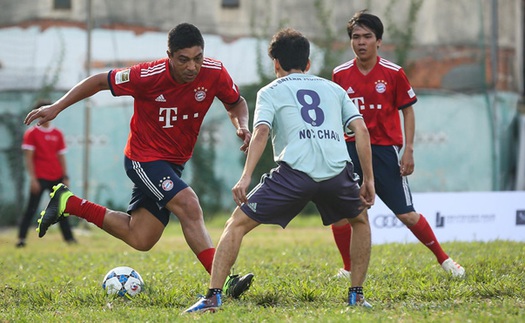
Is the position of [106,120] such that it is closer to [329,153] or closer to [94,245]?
[94,245]

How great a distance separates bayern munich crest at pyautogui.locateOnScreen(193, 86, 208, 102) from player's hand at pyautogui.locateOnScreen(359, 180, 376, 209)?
1.71 m

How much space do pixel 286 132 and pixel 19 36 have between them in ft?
40.2

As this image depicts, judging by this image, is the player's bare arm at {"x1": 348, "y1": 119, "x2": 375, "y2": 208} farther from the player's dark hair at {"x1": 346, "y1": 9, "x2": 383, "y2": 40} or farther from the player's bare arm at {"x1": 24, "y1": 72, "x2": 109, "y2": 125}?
the player's bare arm at {"x1": 24, "y1": 72, "x2": 109, "y2": 125}

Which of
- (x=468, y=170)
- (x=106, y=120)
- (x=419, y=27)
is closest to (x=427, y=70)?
(x=419, y=27)

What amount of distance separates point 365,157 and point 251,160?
0.81 metres

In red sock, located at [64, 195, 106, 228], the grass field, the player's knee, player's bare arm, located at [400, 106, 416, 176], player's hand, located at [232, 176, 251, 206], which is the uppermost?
player's bare arm, located at [400, 106, 416, 176]

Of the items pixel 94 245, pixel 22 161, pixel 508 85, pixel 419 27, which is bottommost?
pixel 94 245

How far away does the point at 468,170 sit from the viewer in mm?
18109

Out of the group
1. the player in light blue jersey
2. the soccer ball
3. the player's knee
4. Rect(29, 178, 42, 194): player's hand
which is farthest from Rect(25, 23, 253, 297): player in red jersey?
Rect(29, 178, 42, 194): player's hand

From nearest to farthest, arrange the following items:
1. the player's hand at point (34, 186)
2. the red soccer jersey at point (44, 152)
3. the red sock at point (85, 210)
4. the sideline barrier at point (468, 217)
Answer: the red sock at point (85, 210) → the sideline barrier at point (468, 217) → the player's hand at point (34, 186) → the red soccer jersey at point (44, 152)

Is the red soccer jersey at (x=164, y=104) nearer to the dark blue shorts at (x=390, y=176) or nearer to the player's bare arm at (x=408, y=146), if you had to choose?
the dark blue shorts at (x=390, y=176)

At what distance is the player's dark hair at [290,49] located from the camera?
226 inches

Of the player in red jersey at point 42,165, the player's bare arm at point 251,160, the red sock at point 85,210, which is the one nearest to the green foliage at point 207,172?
the player in red jersey at point 42,165

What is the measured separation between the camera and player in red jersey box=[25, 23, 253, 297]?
655cm
